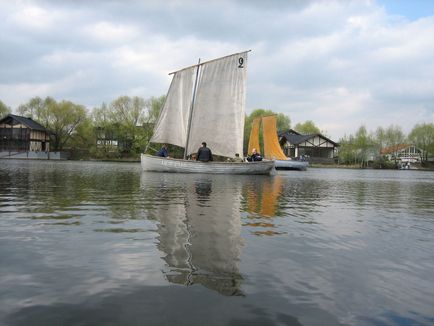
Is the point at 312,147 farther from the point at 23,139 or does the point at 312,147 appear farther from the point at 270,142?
the point at 23,139

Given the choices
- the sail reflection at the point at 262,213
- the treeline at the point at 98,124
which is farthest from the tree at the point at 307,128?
the sail reflection at the point at 262,213

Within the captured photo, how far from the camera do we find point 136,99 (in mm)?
92000

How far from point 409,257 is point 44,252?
5.96 m

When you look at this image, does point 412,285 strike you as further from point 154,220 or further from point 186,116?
point 186,116

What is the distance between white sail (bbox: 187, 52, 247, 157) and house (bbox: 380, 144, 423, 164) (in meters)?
87.5

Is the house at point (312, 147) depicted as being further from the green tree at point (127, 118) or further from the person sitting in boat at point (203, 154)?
the person sitting in boat at point (203, 154)

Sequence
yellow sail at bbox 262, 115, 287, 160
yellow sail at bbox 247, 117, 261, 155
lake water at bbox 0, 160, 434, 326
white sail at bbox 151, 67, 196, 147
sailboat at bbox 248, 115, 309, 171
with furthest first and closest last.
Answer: yellow sail at bbox 262, 115, 287, 160
yellow sail at bbox 247, 117, 261, 155
sailboat at bbox 248, 115, 309, 171
white sail at bbox 151, 67, 196, 147
lake water at bbox 0, 160, 434, 326

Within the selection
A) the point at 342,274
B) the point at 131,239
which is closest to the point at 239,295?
the point at 342,274

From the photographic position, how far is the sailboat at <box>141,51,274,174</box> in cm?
3519

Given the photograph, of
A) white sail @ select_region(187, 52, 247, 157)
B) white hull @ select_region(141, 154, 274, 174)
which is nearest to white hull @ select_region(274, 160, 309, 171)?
white hull @ select_region(141, 154, 274, 174)

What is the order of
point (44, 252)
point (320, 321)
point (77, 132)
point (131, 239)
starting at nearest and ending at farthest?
point (320, 321)
point (44, 252)
point (131, 239)
point (77, 132)

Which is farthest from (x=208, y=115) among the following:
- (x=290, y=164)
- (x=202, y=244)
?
(x=202, y=244)

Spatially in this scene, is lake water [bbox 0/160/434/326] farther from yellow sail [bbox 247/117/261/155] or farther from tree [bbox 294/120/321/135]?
tree [bbox 294/120/321/135]

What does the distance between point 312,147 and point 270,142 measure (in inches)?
1571
